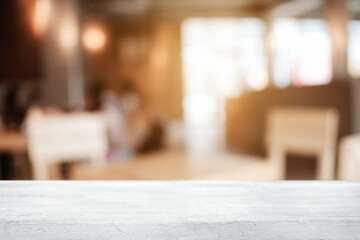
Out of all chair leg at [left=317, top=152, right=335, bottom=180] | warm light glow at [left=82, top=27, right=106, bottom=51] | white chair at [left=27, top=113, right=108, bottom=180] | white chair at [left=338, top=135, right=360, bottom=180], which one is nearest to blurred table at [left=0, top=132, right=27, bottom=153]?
white chair at [left=27, top=113, right=108, bottom=180]

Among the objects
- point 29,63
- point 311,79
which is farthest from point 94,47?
point 311,79

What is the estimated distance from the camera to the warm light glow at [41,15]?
5.31 meters

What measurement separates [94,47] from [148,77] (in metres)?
1.61

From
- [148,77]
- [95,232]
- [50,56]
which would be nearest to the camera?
[95,232]

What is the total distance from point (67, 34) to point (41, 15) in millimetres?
456

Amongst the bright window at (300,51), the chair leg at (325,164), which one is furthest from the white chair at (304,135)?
the bright window at (300,51)

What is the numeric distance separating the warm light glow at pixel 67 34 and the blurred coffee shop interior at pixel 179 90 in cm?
2

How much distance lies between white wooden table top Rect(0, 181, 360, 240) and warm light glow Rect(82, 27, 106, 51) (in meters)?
→ 8.66

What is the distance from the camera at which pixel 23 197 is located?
531mm

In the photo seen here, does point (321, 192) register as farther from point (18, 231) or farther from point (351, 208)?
point (18, 231)

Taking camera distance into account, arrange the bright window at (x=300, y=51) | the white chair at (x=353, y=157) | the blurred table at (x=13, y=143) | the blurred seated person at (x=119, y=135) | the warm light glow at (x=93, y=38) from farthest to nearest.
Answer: the bright window at (x=300, y=51), the warm light glow at (x=93, y=38), the blurred seated person at (x=119, y=135), the blurred table at (x=13, y=143), the white chair at (x=353, y=157)

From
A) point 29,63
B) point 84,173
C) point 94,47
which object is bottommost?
point 84,173

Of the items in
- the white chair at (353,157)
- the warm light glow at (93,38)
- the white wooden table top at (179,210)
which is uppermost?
the warm light glow at (93,38)

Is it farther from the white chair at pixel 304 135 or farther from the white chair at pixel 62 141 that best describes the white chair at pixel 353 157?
the white chair at pixel 62 141
